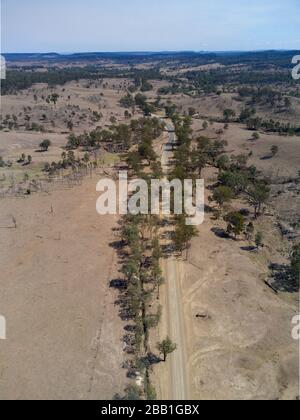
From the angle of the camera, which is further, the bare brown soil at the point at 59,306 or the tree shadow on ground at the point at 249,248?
the tree shadow on ground at the point at 249,248

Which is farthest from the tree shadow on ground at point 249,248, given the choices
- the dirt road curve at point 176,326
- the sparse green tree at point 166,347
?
the sparse green tree at point 166,347

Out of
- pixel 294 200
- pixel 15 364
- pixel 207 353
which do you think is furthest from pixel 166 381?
pixel 294 200

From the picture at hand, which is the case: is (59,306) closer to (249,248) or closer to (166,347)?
(166,347)

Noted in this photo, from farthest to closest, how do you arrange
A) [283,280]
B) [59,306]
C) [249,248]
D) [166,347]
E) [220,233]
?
[220,233], [249,248], [283,280], [59,306], [166,347]

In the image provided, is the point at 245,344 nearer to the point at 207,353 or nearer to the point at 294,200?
the point at 207,353

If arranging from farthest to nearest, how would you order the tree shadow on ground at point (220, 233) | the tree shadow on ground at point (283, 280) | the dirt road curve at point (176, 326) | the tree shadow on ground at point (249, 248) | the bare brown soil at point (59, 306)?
the tree shadow on ground at point (220, 233)
the tree shadow on ground at point (249, 248)
the tree shadow on ground at point (283, 280)
the bare brown soil at point (59, 306)
the dirt road curve at point (176, 326)

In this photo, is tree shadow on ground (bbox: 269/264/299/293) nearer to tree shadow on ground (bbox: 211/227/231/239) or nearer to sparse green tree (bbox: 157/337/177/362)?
tree shadow on ground (bbox: 211/227/231/239)

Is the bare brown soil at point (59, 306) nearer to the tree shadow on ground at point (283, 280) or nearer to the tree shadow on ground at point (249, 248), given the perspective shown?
the tree shadow on ground at point (249, 248)

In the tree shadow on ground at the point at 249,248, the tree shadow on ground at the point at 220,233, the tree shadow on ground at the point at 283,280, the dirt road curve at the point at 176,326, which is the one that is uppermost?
the tree shadow on ground at the point at 220,233

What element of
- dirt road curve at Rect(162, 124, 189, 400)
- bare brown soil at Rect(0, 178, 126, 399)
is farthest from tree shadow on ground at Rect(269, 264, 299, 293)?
bare brown soil at Rect(0, 178, 126, 399)

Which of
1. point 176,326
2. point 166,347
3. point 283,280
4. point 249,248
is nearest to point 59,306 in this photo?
point 176,326
